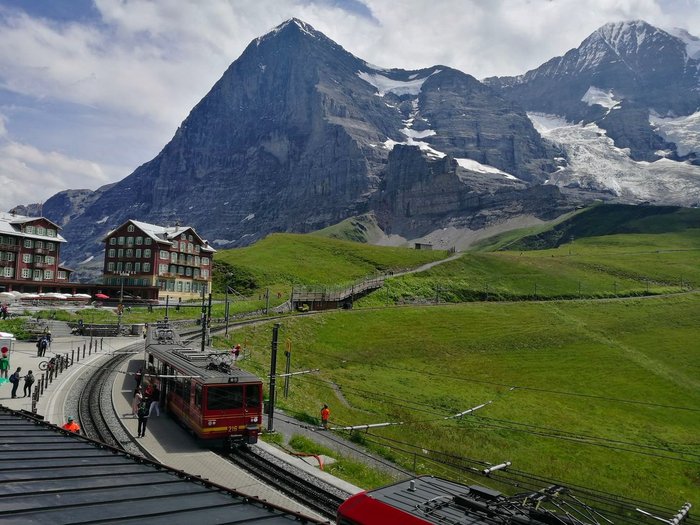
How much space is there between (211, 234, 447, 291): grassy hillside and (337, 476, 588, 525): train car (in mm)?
97606

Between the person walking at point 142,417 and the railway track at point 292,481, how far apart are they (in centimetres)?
502

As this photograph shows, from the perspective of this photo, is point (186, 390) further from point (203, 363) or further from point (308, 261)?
point (308, 261)

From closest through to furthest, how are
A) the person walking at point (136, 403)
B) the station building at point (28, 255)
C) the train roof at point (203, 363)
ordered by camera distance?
the train roof at point (203, 363)
the person walking at point (136, 403)
the station building at point (28, 255)

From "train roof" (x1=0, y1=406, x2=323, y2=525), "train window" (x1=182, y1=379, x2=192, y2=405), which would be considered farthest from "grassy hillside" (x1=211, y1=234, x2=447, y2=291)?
"train roof" (x1=0, y1=406, x2=323, y2=525)

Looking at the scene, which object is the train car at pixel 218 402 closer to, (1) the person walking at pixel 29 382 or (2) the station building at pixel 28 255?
(1) the person walking at pixel 29 382

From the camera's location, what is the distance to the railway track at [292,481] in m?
19.7

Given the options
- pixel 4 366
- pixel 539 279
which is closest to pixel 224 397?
pixel 4 366

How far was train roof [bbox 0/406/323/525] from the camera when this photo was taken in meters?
8.26

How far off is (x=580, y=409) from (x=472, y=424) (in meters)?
15.0

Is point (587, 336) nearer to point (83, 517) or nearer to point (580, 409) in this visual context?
point (580, 409)

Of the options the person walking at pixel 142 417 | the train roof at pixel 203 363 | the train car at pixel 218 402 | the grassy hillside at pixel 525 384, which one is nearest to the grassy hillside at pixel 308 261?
the grassy hillside at pixel 525 384

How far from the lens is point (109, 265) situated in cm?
11606

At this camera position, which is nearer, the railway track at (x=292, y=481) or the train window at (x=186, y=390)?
the railway track at (x=292, y=481)

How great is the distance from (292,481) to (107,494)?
529 inches
